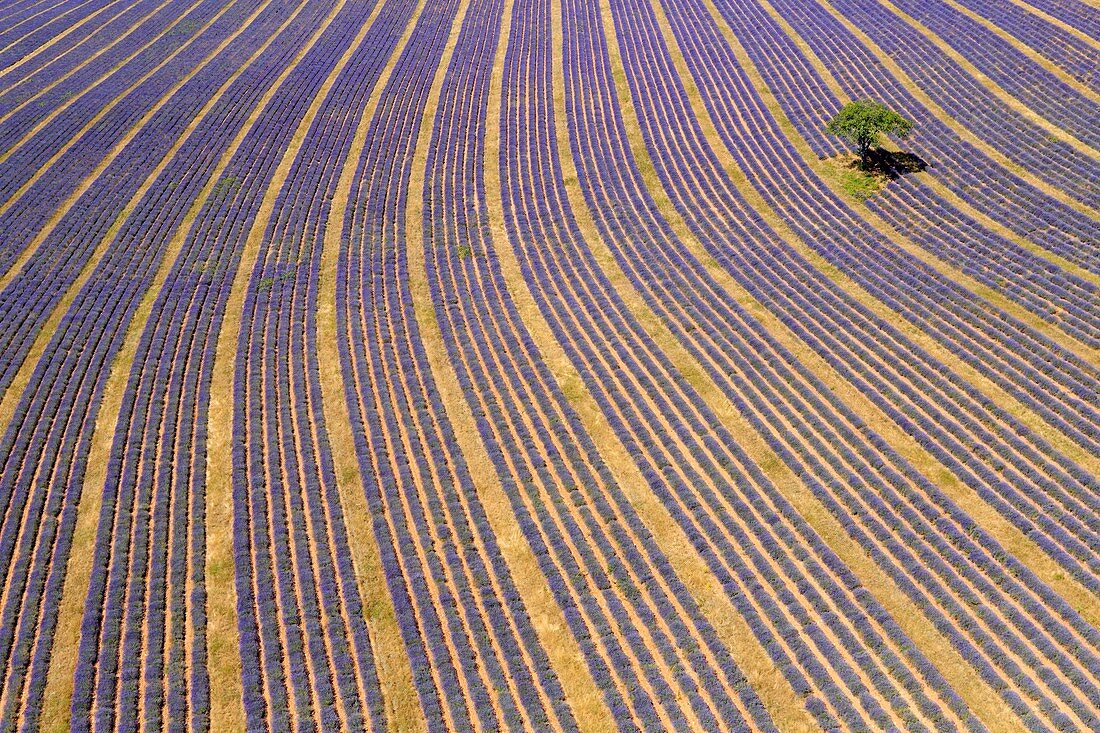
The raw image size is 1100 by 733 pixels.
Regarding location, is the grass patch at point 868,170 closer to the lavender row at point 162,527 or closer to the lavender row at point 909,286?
the lavender row at point 909,286

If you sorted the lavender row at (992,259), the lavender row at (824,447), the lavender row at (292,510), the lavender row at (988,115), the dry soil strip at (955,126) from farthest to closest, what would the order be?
the lavender row at (988,115) → the dry soil strip at (955,126) → the lavender row at (992,259) → the lavender row at (824,447) → the lavender row at (292,510)

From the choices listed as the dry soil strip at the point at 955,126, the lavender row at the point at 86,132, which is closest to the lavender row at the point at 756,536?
the dry soil strip at the point at 955,126

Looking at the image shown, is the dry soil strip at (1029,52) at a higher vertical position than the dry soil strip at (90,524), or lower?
higher

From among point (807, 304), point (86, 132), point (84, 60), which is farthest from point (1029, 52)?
point (84, 60)

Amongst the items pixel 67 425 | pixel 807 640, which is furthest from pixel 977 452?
pixel 67 425

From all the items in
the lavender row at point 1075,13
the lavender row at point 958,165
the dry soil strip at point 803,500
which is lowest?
the dry soil strip at point 803,500

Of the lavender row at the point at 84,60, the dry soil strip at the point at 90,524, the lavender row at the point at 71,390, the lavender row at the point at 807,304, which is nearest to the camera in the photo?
the dry soil strip at the point at 90,524

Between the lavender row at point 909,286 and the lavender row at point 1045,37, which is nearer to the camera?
the lavender row at point 909,286
